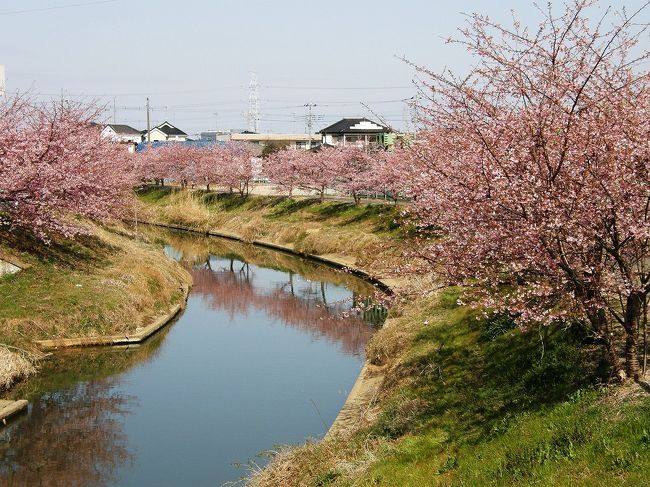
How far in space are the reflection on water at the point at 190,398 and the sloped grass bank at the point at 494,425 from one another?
7.58 feet

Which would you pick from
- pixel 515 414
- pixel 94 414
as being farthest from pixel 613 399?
pixel 94 414

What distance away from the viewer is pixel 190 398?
1952cm

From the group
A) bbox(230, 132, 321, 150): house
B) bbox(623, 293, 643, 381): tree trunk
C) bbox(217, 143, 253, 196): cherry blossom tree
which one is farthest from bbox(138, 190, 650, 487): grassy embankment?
→ bbox(230, 132, 321, 150): house

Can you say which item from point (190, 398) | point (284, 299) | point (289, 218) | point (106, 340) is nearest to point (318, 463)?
point (190, 398)

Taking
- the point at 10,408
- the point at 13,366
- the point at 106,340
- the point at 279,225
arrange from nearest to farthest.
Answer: the point at 10,408 < the point at 13,366 < the point at 106,340 < the point at 279,225

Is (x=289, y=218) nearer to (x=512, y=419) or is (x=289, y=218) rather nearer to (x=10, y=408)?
(x=10, y=408)

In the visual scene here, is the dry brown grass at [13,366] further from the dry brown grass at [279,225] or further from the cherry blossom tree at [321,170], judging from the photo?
the cherry blossom tree at [321,170]

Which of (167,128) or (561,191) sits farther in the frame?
(167,128)

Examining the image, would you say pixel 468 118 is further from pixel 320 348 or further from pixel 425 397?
pixel 320 348

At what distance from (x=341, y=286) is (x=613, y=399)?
80.6ft

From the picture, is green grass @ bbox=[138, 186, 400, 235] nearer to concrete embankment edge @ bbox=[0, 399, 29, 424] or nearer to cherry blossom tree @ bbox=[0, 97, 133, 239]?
cherry blossom tree @ bbox=[0, 97, 133, 239]

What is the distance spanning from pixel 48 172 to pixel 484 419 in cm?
1835

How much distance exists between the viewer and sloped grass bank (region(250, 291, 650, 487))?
9.40m

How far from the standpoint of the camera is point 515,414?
1158 cm
